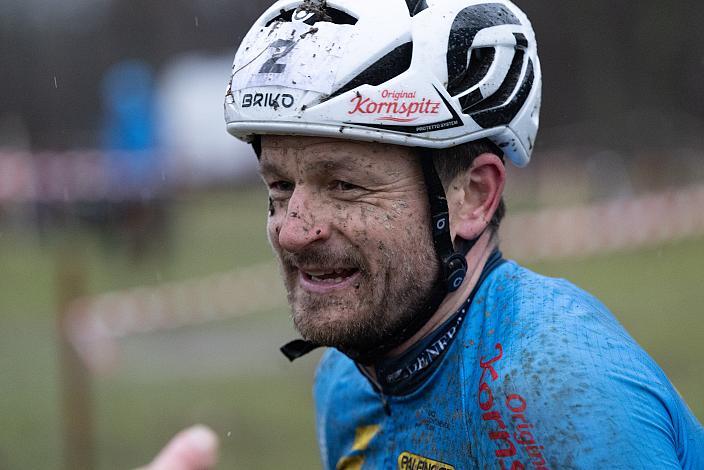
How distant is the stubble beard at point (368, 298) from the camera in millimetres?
3107

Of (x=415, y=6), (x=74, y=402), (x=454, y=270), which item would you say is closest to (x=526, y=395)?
(x=454, y=270)

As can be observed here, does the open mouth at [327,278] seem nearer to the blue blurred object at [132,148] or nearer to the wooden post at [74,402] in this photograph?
the wooden post at [74,402]

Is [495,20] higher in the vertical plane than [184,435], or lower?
higher

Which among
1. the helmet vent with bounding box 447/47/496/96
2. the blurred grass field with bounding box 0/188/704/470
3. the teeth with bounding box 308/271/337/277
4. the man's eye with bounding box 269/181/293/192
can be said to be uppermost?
the helmet vent with bounding box 447/47/496/96

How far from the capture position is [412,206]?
315 cm

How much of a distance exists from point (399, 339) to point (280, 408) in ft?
22.4

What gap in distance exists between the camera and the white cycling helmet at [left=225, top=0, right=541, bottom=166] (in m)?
3.03

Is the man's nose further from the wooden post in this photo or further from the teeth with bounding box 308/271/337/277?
the wooden post

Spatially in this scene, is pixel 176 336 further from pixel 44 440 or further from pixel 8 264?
pixel 8 264

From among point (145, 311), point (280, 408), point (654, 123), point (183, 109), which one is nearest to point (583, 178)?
point (654, 123)

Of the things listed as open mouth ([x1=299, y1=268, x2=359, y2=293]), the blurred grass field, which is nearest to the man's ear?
open mouth ([x1=299, y1=268, x2=359, y2=293])

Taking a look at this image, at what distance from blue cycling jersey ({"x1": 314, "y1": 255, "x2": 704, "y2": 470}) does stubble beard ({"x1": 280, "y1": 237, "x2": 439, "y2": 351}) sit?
0.46ft

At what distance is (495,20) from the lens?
10.7 feet

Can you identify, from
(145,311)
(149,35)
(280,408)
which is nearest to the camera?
(280,408)
